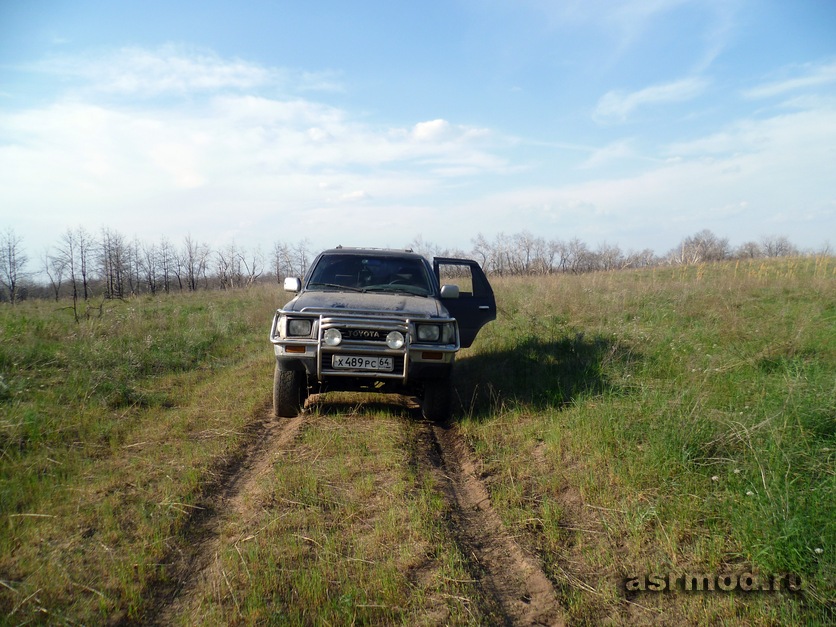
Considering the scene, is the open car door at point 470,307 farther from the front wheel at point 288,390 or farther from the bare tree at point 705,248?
the bare tree at point 705,248

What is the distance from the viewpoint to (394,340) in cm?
491

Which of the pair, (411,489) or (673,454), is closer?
(673,454)

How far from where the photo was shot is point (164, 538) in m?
2.97

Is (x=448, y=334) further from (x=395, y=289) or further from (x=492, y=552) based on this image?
(x=492, y=552)

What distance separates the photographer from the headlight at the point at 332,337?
485 cm

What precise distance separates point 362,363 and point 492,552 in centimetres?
231

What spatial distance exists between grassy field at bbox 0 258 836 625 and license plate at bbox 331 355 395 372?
23.8 inches

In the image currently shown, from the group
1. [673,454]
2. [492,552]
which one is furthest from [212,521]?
[673,454]

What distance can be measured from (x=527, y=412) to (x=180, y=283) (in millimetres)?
34990

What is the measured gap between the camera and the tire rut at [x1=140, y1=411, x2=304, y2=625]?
8.03 feet

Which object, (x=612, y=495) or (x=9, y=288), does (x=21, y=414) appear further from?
(x=9, y=288)

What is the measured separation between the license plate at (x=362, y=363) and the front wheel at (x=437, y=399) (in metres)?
0.55

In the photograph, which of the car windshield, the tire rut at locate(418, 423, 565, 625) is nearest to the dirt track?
the tire rut at locate(418, 423, 565, 625)

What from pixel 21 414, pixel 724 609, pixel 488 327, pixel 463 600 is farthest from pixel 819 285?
pixel 21 414
